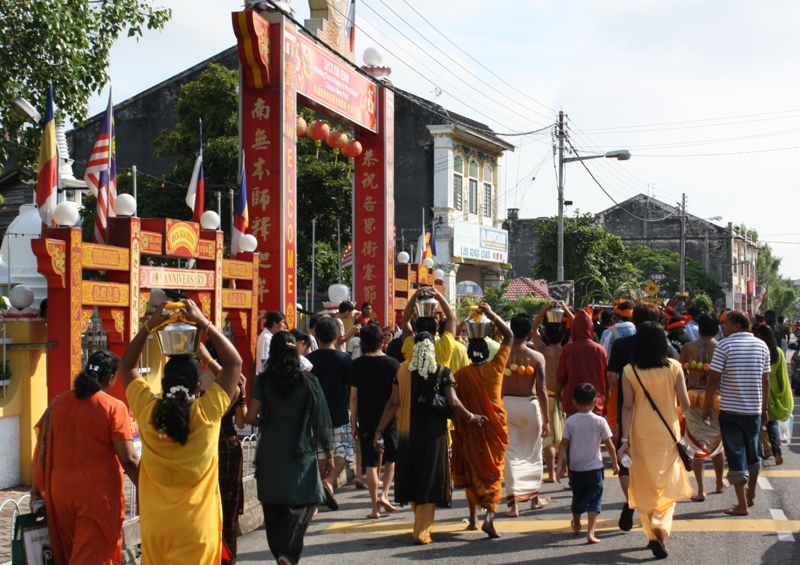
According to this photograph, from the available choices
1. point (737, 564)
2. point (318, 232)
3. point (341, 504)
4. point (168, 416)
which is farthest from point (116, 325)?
point (318, 232)

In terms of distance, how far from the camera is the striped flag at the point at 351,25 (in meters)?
18.3

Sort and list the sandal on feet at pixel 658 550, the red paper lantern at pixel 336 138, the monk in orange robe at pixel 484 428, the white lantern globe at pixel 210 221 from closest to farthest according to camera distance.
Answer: the sandal on feet at pixel 658 550 → the monk in orange robe at pixel 484 428 → the white lantern globe at pixel 210 221 → the red paper lantern at pixel 336 138

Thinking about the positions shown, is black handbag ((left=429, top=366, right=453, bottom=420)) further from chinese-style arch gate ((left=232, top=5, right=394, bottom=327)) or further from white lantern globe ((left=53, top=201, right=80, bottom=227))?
chinese-style arch gate ((left=232, top=5, right=394, bottom=327))

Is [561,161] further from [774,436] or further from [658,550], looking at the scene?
[658,550]

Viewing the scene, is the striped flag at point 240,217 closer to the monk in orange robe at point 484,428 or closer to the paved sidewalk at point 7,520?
the paved sidewalk at point 7,520

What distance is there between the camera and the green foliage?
5431 centimetres

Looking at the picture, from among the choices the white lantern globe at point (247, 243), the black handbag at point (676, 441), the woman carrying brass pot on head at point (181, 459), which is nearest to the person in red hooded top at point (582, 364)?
the black handbag at point (676, 441)

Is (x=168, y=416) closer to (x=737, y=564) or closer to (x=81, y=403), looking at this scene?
(x=81, y=403)

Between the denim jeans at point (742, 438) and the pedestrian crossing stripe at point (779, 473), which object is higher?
the denim jeans at point (742, 438)

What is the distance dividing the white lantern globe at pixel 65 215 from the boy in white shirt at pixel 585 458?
567 cm

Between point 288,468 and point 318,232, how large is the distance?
21.3 metres

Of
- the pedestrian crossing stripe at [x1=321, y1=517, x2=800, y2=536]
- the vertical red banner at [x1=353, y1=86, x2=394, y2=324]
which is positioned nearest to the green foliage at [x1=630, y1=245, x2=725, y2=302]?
the vertical red banner at [x1=353, y1=86, x2=394, y2=324]

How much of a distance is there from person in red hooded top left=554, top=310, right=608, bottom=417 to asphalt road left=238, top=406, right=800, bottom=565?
106 cm

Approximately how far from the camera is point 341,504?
29.8 ft
